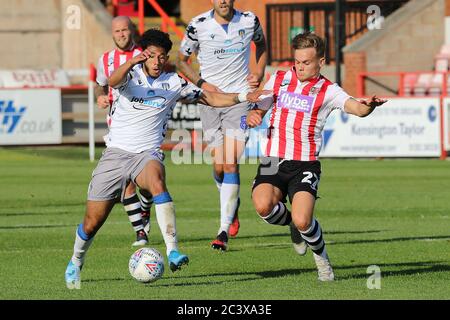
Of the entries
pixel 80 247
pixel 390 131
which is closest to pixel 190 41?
pixel 80 247

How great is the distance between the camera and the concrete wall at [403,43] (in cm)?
3409

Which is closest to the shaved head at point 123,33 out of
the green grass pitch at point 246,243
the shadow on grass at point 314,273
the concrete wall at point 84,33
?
the green grass pitch at point 246,243

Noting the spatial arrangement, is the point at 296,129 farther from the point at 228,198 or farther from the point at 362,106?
the point at 228,198

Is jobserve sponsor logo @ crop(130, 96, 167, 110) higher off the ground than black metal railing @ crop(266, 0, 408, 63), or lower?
lower

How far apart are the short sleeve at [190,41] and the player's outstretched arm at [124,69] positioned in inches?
131

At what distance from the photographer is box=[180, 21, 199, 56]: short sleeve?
44.8 feet

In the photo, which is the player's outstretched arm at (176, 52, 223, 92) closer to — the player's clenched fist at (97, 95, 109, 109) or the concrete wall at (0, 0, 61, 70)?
the player's clenched fist at (97, 95, 109, 109)

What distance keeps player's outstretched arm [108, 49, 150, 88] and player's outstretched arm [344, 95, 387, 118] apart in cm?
161

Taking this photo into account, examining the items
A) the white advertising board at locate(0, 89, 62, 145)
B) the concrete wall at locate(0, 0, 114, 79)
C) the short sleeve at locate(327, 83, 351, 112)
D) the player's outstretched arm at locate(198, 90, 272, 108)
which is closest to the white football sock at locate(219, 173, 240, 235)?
the player's outstretched arm at locate(198, 90, 272, 108)

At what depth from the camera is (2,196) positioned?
1892cm

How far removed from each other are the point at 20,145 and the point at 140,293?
1974cm
